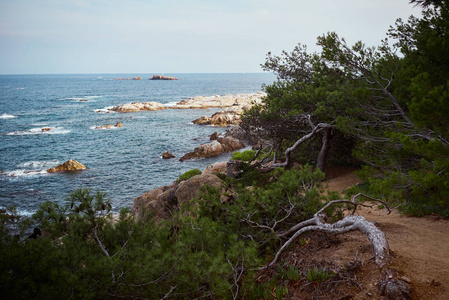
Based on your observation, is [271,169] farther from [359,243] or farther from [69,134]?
[69,134]

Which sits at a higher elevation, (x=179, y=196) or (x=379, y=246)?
(x=379, y=246)

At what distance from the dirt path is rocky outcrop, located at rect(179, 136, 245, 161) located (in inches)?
1017

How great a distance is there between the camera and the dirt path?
5.65m

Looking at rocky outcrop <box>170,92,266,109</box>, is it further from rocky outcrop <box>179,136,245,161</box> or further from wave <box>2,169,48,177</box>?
wave <box>2,169,48,177</box>

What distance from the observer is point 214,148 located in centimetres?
3688

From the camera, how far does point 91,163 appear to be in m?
34.7

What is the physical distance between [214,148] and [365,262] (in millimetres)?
30853

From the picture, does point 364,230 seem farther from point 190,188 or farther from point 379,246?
point 190,188

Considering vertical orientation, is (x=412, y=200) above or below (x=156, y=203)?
above

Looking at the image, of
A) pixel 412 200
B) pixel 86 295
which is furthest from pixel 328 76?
pixel 86 295

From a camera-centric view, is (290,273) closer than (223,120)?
Yes

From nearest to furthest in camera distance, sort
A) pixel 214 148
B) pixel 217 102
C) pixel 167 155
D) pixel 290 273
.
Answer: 1. pixel 290 273
2. pixel 167 155
3. pixel 214 148
4. pixel 217 102

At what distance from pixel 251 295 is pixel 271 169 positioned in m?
9.61

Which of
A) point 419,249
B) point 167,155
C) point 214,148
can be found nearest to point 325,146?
point 419,249
